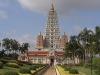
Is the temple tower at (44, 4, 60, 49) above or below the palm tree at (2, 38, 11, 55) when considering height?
above

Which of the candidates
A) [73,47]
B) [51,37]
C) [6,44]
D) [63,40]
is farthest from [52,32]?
[73,47]

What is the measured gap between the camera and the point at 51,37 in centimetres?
14862

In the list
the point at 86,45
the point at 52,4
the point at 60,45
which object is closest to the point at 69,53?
the point at 86,45

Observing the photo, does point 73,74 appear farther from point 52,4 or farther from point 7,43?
point 52,4

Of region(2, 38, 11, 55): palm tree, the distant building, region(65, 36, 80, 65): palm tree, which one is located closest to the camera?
region(65, 36, 80, 65): palm tree

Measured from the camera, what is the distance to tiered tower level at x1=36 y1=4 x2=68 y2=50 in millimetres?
147375

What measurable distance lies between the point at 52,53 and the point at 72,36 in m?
49.7

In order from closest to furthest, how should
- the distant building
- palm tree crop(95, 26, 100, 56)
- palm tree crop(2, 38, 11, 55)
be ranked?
palm tree crop(95, 26, 100, 56), palm tree crop(2, 38, 11, 55), the distant building

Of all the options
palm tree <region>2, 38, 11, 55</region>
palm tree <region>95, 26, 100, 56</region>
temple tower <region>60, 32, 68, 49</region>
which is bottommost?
palm tree <region>95, 26, 100, 56</region>

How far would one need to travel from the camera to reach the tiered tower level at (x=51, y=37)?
484 feet

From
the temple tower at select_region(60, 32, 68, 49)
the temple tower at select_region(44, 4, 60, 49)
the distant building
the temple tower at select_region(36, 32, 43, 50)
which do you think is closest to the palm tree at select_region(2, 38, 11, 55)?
the distant building

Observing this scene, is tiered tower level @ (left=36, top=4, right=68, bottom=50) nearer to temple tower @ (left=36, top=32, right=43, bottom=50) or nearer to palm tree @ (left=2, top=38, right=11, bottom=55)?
temple tower @ (left=36, top=32, right=43, bottom=50)

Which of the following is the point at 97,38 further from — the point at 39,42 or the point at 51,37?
the point at 39,42

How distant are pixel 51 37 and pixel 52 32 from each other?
287cm
